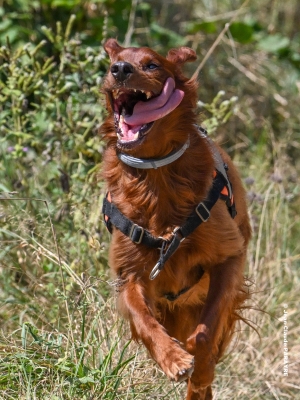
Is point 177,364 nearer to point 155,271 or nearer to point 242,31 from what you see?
point 155,271

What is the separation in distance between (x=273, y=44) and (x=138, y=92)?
16.9ft

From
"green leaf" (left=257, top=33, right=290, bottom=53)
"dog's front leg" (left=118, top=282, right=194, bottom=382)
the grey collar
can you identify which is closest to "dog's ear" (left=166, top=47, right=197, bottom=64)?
the grey collar

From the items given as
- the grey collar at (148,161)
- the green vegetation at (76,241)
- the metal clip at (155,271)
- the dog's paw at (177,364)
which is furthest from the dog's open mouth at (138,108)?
the dog's paw at (177,364)

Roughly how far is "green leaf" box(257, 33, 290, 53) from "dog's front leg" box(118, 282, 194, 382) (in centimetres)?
515

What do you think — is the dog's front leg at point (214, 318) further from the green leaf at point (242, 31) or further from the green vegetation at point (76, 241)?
the green leaf at point (242, 31)

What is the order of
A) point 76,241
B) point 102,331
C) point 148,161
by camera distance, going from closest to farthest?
point 148,161
point 102,331
point 76,241

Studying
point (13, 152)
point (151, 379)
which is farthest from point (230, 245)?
point (13, 152)

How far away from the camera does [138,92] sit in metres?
3.38

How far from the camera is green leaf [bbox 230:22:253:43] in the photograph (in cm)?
780

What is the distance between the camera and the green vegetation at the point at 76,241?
350cm

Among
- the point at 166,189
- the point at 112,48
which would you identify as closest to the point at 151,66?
the point at 112,48

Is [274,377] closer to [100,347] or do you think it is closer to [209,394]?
[209,394]

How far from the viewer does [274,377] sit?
4.56 m

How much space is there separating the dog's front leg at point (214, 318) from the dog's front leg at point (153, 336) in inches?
6.2
